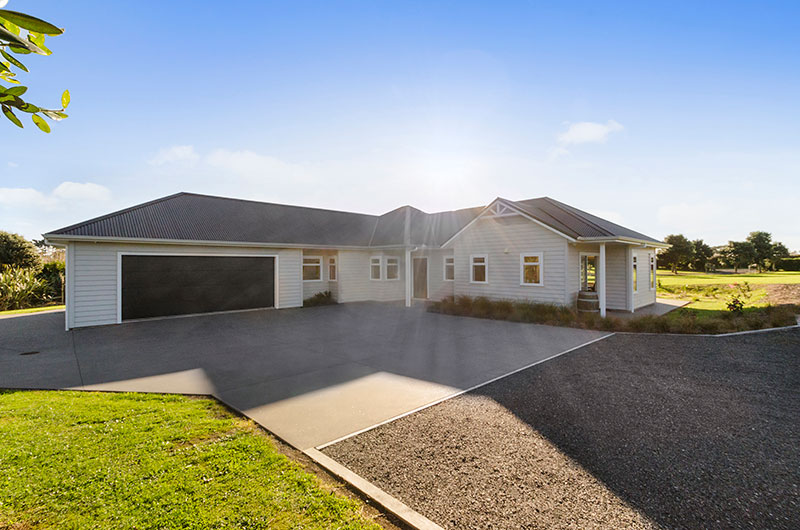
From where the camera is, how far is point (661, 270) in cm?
5009

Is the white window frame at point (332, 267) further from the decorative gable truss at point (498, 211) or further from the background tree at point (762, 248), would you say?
the background tree at point (762, 248)

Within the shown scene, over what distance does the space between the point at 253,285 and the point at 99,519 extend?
43.6 feet

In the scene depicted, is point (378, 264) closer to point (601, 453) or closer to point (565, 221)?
point (565, 221)

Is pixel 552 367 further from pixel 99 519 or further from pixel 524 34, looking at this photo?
pixel 524 34

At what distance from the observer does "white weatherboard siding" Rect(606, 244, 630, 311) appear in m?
14.2

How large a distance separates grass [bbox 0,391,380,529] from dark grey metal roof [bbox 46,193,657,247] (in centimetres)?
973

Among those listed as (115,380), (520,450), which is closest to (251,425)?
(520,450)

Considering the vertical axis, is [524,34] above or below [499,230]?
above

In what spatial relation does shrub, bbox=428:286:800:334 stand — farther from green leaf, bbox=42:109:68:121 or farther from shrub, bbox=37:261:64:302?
shrub, bbox=37:261:64:302

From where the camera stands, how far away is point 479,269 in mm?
15766

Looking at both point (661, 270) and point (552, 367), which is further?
point (661, 270)

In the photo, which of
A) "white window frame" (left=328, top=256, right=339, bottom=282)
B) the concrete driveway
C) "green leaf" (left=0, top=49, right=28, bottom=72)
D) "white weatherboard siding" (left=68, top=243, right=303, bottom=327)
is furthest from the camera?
"white window frame" (left=328, top=256, right=339, bottom=282)

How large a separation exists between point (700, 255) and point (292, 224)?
55.1 metres

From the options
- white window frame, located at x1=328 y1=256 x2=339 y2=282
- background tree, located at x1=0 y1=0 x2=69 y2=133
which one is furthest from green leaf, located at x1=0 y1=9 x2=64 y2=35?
white window frame, located at x1=328 y1=256 x2=339 y2=282
